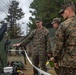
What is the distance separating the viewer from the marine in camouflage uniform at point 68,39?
13.3ft

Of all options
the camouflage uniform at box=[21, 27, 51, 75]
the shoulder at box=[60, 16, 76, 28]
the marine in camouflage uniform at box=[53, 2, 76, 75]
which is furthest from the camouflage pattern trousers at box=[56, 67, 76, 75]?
the camouflage uniform at box=[21, 27, 51, 75]

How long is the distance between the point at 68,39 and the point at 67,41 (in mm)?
34

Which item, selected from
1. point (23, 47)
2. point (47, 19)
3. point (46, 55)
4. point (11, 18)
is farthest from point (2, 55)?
point (11, 18)

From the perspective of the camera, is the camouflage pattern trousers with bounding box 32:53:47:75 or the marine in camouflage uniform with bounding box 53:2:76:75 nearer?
the marine in camouflage uniform with bounding box 53:2:76:75

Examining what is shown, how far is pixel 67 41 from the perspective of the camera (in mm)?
4086

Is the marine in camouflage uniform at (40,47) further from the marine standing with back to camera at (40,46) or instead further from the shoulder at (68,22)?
the shoulder at (68,22)

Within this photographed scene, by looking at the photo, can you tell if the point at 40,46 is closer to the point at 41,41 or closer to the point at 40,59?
the point at 41,41

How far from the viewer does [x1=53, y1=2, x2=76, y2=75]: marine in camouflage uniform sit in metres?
4.04

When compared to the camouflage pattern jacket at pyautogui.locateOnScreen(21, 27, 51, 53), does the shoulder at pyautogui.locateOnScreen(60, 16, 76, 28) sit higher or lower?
higher

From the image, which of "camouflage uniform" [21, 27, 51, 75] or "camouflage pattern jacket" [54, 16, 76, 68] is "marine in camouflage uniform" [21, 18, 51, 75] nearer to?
"camouflage uniform" [21, 27, 51, 75]

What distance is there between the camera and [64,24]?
4.05 metres

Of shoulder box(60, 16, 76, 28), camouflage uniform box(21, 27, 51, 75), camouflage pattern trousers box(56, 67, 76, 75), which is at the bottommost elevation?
camouflage pattern trousers box(56, 67, 76, 75)

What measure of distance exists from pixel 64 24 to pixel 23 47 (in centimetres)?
294

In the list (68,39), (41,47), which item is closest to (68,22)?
(68,39)
